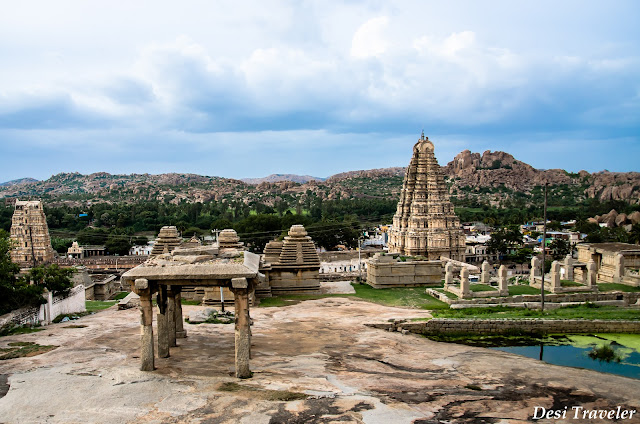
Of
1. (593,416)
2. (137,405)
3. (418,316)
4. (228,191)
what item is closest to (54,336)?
(137,405)

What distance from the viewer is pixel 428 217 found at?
4344 cm

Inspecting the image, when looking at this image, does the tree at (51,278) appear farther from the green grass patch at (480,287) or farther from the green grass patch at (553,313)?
the green grass patch at (480,287)

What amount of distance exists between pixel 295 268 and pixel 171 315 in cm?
1155

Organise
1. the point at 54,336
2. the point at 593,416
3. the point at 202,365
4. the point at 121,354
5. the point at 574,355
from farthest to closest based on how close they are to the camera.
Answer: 1. the point at 574,355
2. the point at 54,336
3. the point at 121,354
4. the point at 202,365
5. the point at 593,416

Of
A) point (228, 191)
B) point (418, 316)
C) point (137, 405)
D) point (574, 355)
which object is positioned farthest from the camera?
point (228, 191)

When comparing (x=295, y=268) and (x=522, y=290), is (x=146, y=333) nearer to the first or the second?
(x=295, y=268)

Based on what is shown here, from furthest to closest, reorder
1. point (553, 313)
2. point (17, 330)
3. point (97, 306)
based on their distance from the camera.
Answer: point (97, 306), point (553, 313), point (17, 330)

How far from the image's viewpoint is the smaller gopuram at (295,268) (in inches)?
968

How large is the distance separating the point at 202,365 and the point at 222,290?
996 cm

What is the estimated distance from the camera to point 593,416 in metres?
9.63

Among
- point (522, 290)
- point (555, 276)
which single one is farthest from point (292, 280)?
point (555, 276)

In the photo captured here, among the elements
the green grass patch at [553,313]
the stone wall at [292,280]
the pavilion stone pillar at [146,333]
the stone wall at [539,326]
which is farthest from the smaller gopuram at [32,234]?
the pavilion stone pillar at [146,333]

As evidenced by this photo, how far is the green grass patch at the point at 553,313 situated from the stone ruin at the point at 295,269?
6908 mm

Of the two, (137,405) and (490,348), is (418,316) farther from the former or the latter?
(137,405)
